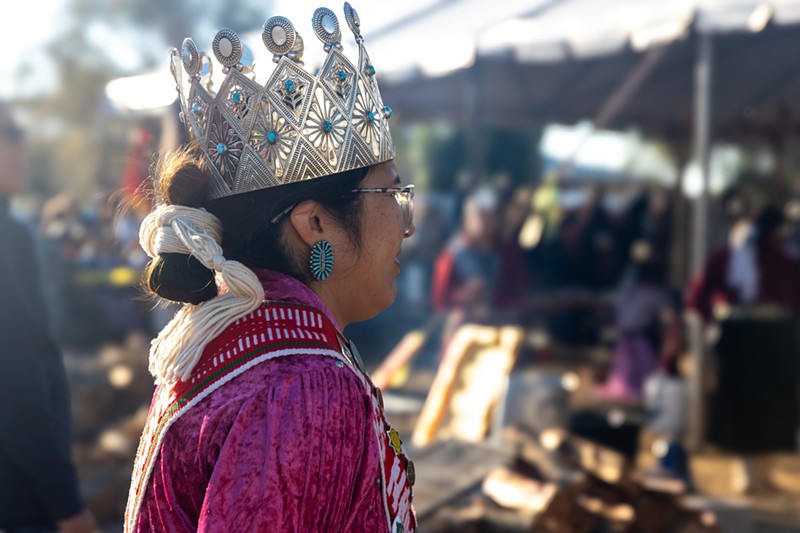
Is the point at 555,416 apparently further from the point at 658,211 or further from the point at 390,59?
the point at 658,211

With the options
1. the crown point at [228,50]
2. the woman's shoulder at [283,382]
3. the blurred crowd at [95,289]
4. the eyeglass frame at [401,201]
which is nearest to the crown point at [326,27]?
the crown point at [228,50]

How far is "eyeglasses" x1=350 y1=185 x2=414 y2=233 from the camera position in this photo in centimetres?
137

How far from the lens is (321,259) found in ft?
4.34

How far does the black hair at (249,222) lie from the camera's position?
1301mm

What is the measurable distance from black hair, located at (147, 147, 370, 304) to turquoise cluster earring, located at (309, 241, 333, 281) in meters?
0.01

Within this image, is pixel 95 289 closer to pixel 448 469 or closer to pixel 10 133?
pixel 448 469

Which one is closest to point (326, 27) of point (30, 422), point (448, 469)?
point (30, 422)

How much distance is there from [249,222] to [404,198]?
26cm

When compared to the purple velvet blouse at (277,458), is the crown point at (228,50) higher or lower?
higher

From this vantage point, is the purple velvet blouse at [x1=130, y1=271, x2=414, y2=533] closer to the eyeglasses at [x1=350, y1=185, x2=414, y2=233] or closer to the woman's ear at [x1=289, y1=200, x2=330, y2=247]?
the woman's ear at [x1=289, y1=200, x2=330, y2=247]

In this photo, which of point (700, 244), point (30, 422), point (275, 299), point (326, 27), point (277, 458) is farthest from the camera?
point (700, 244)

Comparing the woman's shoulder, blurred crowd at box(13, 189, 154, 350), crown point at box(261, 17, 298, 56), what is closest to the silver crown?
crown point at box(261, 17, 298, 56)

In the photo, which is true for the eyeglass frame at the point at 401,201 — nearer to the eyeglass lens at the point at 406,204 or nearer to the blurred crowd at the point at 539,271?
the eyeglass lens at the point at 406,204

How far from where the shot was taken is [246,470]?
1.09 metres
